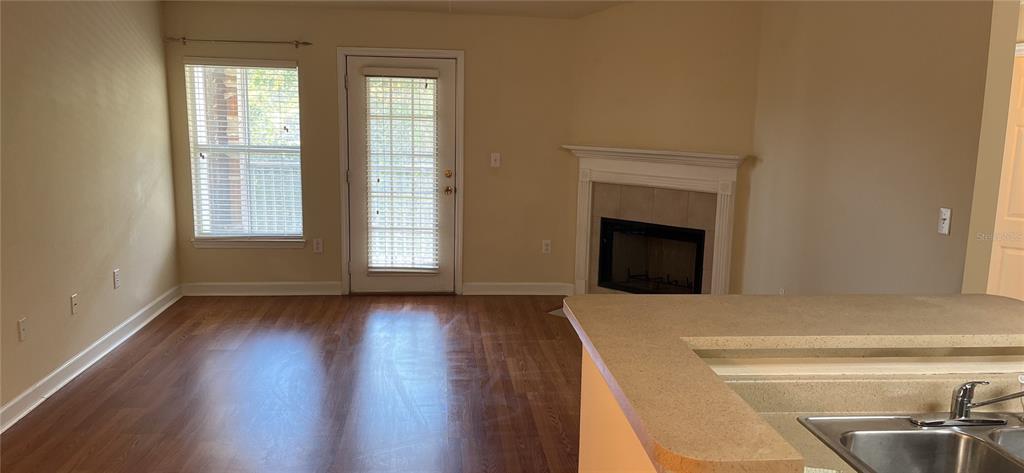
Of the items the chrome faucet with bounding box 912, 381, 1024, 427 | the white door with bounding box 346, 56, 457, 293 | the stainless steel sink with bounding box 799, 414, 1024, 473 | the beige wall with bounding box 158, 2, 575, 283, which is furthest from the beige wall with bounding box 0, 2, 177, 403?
the chrome faucet with bounding box 912, 381, 1024, 427

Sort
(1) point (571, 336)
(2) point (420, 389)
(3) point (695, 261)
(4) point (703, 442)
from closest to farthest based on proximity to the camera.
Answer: (4) point (703, 442)
(2) point (420, 389)
(1) point (571, 336)
(3) point (695, 261)

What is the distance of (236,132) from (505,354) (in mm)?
2645

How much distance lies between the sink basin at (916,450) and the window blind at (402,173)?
4.37 metres

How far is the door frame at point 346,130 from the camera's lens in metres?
5.34

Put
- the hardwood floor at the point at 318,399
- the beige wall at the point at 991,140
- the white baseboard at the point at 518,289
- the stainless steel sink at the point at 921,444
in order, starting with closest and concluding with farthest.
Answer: the stainless steel sink at the point at 921,444, the beige wall at the point at 991,140, the hardwood floor at the point at 318,399, the white baseboard at the point at 518,289

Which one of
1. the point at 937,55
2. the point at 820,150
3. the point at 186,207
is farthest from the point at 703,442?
the point at 186,207

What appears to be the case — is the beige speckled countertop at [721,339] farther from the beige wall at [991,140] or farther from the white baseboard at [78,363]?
the white baseboard at [78,363]

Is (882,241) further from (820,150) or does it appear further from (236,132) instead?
(236,132)

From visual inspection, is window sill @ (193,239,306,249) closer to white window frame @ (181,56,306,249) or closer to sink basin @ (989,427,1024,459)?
white window frame @ (181,56,306,249)

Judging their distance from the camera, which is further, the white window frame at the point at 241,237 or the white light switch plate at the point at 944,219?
the white window frame at the point at 241,237

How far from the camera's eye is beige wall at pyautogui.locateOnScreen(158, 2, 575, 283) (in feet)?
17.1

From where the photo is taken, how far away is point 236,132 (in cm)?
530

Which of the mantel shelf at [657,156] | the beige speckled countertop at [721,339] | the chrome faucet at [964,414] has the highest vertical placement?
the mantel shelf at [657,156]

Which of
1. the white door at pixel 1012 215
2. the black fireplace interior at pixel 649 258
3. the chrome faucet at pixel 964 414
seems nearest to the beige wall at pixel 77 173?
the black fireplace interior at pixel 649 258
